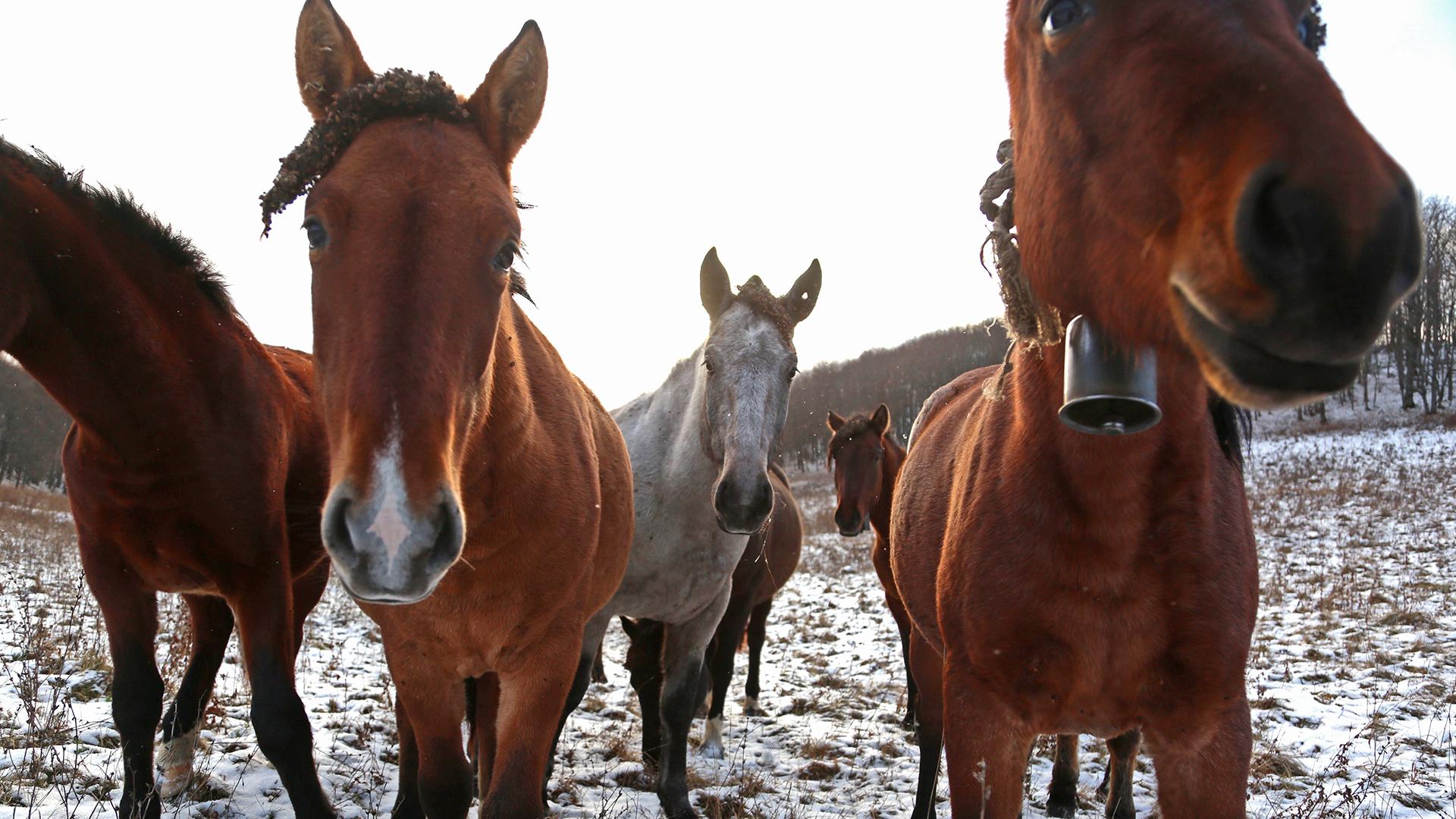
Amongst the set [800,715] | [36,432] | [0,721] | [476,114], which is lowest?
[800,715]

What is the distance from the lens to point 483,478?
266 centimetres

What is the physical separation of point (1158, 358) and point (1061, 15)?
0.81 meters

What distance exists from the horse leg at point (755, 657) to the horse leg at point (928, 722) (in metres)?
2.84

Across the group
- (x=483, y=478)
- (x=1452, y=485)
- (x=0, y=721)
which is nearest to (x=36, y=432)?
(x=0, y=721)

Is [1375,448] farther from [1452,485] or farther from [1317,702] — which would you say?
[1317,702]

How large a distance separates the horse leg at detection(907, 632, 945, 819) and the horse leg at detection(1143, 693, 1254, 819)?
1.52 m

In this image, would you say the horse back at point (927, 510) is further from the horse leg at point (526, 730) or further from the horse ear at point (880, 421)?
the horse ear at point (880, 421)

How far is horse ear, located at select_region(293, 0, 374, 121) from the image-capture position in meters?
2.46

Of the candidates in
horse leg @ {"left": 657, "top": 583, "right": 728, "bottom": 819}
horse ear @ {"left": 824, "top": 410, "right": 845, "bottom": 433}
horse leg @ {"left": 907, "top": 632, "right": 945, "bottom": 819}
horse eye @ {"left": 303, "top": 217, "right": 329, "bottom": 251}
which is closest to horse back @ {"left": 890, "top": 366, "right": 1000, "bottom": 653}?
horse leg @ {"left": 907, "top": 632, "right": 945, "bottom": 819}

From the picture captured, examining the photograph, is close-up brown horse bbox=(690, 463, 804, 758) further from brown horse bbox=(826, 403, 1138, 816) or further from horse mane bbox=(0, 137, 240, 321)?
horse mane bbox=(0, 137, 240, 321)

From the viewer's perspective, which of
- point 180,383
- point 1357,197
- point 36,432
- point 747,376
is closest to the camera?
point 1357,197

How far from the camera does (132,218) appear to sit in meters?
3.62

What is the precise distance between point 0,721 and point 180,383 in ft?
8.65

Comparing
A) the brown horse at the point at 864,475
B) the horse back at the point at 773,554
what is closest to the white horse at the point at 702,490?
the horse back at the point at 773,554
